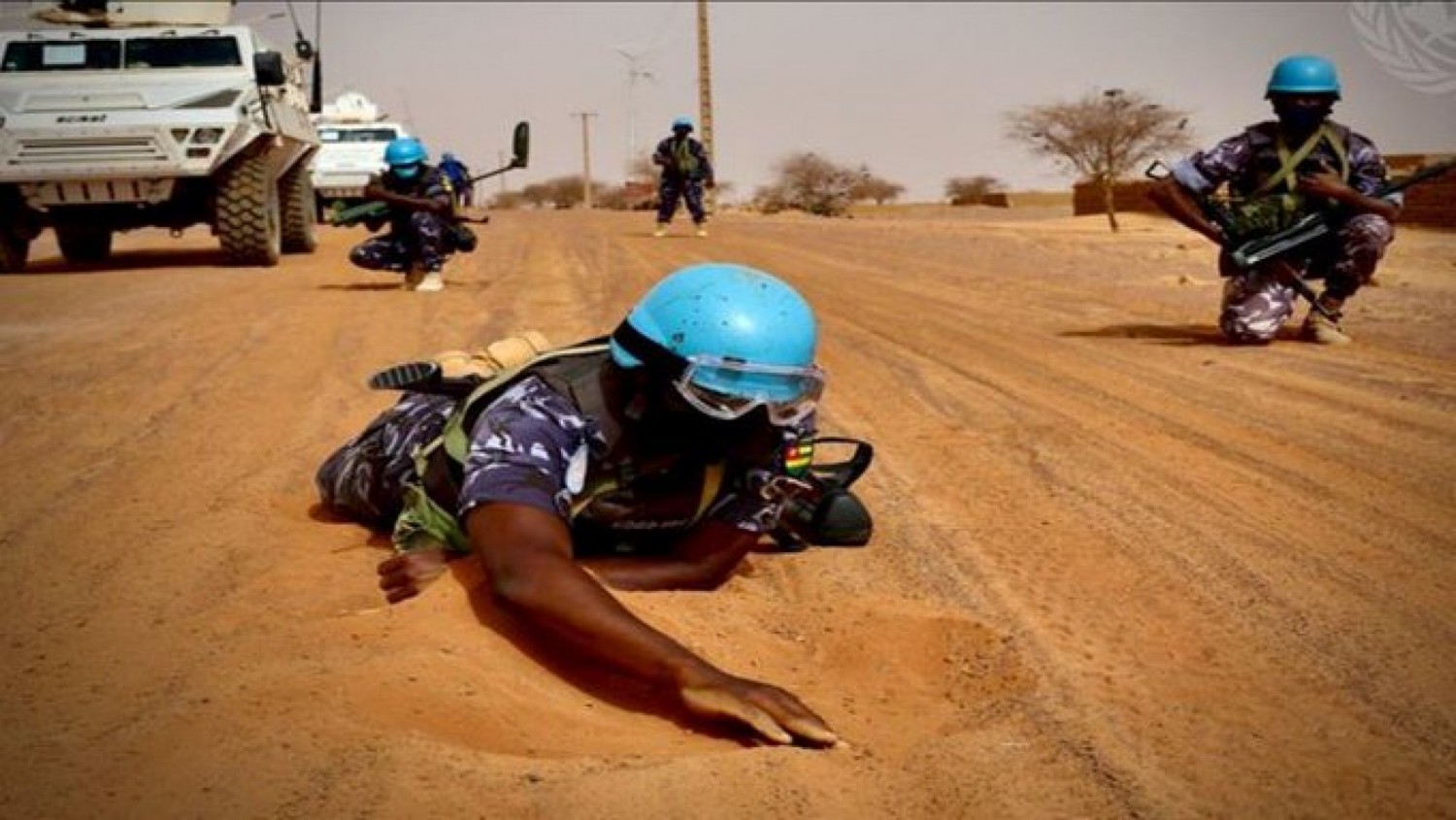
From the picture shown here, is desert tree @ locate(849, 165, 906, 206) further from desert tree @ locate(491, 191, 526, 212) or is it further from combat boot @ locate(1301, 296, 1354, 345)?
combat boot @ locate(1301, 296, 1354, 345)

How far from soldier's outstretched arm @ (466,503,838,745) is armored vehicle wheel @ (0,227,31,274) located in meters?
11.6

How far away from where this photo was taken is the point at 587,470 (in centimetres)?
287

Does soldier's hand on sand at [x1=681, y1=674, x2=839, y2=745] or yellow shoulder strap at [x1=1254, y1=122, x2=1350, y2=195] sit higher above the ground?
yellow shoulder strap at [x1=1254, y1=122, x2=1350, y2=195]

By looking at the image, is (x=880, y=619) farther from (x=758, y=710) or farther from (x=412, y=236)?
(x=412, y=236)

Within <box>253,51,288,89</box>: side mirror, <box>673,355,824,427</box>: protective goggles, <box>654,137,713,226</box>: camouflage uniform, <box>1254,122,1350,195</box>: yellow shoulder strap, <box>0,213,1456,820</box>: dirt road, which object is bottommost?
<box>0,213,1456,820</box>: dirt road

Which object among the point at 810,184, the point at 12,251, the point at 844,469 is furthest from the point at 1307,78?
the point at 810,184

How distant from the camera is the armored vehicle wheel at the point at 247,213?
39.4 feet

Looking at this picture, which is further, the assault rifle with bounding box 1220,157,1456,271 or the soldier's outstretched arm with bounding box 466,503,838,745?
the assault rifle with bounding box 1220,157,1456,271

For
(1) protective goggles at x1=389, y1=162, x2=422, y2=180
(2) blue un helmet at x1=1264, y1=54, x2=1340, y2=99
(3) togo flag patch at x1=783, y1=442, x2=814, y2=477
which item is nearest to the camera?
(3) togo flag patch at x1=783, y1=442, x2=814, y2=477

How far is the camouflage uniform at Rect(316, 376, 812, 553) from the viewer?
264cm

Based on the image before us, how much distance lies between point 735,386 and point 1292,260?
5670 mm

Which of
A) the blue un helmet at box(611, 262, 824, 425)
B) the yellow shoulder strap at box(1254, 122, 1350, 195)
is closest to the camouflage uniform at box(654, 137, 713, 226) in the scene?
the yellow shoulder strap at box(1254, 122, 1350, 195)

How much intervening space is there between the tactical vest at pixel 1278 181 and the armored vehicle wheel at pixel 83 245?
12.1m

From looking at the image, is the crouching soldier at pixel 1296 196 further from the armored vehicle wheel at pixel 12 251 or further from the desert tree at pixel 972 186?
the desert tree at pixel 972 186
